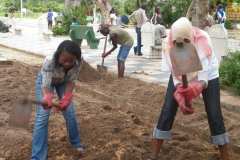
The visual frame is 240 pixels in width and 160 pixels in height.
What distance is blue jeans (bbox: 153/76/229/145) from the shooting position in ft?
17.6

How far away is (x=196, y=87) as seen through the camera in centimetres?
502

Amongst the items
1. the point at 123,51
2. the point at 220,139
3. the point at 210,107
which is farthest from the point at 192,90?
the point at 123,51

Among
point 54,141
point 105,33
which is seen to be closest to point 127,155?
point 54,141

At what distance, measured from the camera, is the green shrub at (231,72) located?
10366 millimetres

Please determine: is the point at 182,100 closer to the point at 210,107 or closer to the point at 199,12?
the point at 210,107

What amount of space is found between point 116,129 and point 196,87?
219 centimetres

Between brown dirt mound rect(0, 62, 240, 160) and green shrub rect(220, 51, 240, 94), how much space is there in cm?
123

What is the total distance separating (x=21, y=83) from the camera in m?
11.0

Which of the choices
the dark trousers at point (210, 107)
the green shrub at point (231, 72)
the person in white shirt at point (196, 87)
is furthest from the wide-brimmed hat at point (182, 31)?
the green shrub at point (231, 72)

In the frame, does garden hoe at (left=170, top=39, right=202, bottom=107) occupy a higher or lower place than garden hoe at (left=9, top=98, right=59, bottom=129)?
higher

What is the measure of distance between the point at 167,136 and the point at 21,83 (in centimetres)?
584

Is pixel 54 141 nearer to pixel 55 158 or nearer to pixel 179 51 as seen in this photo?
pixel 55 158

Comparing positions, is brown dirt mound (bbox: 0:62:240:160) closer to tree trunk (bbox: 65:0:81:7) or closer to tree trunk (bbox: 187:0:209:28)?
tree trunk (bbox: 187:0:209:28)

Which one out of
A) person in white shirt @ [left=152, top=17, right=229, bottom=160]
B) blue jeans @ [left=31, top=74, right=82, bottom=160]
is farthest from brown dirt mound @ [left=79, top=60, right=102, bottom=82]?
person in white shirt @ [left=152, top=17, right=229, bottom=160]
